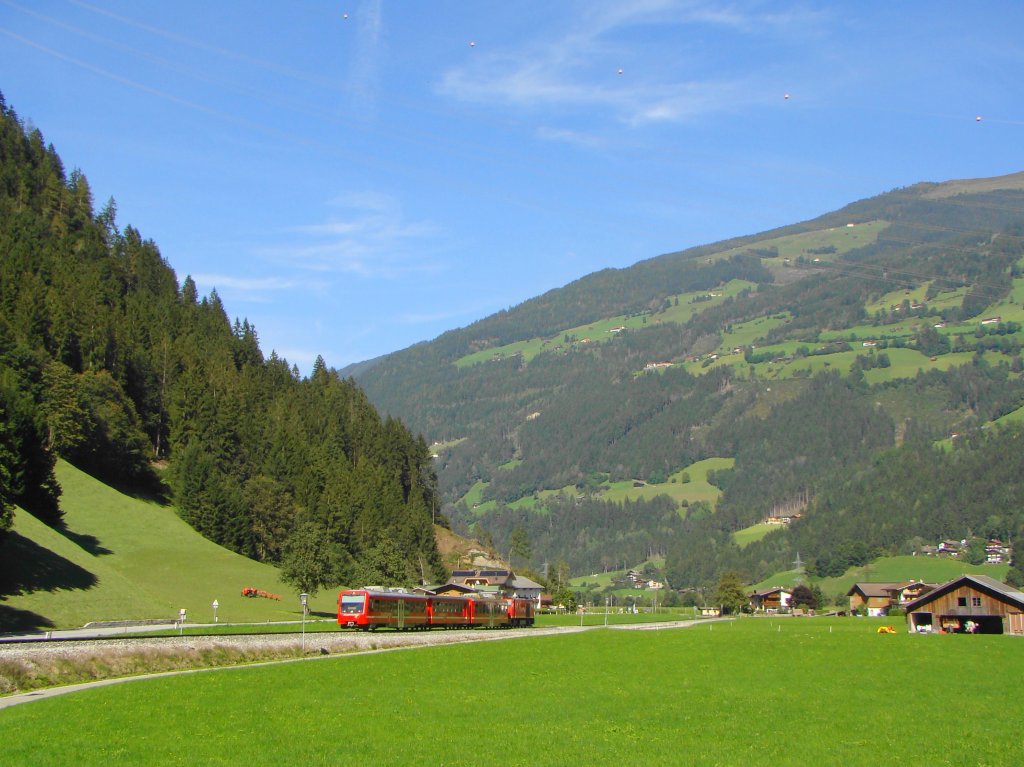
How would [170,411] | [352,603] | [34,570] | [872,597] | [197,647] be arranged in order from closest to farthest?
[197,647] → [34,570] → [352,603] → [170,411] → [872,597]

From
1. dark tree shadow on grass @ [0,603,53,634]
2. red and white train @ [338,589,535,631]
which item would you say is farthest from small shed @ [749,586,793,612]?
dark tree shadow on grass @ [0,603,53,634]

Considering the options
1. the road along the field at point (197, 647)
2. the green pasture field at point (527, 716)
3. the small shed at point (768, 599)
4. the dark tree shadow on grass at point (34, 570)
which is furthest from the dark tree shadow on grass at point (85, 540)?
the small shed at point (768, 599)

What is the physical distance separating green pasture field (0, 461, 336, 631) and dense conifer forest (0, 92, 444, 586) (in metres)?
3.42

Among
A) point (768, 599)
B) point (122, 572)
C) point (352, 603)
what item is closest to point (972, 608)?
point (352, 603)

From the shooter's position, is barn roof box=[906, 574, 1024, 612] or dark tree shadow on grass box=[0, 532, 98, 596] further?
barn roof box=[906, 574, 1024, 612]

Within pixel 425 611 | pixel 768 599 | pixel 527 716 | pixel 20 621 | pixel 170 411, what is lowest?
pixel 768 599

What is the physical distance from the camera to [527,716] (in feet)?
87.5

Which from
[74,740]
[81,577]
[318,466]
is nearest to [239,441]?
[318,466]

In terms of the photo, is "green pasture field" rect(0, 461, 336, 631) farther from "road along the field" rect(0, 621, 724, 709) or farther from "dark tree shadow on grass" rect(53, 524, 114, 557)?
"road along the field" rect(0, 621, 724, 709)

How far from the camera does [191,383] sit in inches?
4707

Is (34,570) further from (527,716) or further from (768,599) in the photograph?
(768,599)

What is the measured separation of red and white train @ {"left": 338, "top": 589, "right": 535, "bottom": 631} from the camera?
67562mm

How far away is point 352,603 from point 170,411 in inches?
2339

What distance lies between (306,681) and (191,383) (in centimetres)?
9115
